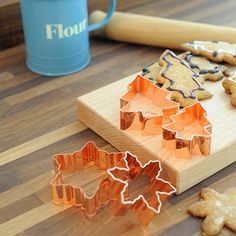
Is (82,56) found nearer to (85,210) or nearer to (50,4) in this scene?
(50,4)

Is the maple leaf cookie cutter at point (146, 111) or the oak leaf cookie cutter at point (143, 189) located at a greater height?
the maple leaf cookie cutter at point (146, 111)

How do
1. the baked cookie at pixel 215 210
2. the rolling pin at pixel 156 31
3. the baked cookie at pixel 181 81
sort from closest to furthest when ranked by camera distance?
the baked cookie at pixel 215 210, the baked cookie at pixel 181 81, the rolling pin at pixel 156 31

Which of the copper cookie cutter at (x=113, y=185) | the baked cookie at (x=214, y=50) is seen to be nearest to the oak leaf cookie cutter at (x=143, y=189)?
the copper cookie cutter at (x=113, y=185)

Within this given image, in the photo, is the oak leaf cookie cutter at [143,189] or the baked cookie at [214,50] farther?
the baked cookie at [214,50]

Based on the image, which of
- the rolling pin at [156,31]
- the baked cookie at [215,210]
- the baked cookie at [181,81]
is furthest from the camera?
the rolling pin at [156,31]

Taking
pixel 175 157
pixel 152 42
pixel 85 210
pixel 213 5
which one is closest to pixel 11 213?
pixel 85 210

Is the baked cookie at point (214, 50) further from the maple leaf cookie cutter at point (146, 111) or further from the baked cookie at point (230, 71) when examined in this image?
the maple leaf cookie cutter at point (146, 111)

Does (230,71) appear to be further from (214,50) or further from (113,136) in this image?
(113,136)
